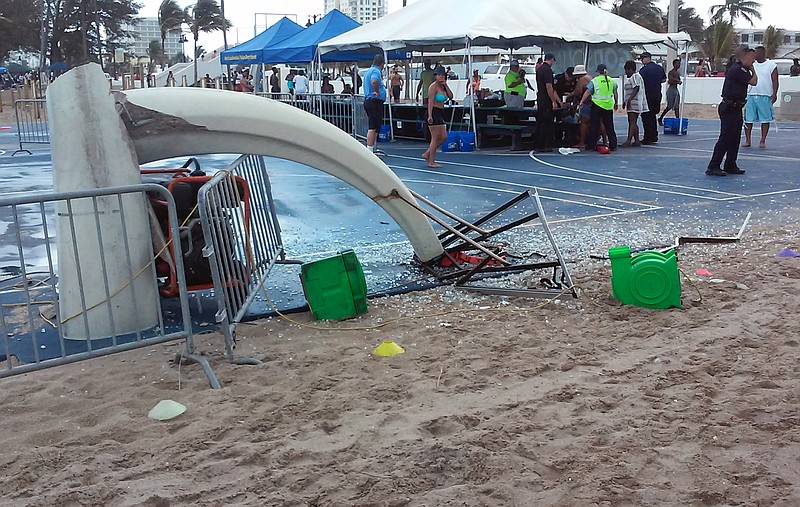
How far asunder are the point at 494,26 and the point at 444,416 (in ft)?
45.5

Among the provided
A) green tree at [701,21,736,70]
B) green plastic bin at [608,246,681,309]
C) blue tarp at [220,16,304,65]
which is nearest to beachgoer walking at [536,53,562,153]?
green plastic bin at [608,246,681,309]

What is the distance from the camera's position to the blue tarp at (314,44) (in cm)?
2259

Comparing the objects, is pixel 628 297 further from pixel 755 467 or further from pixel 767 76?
pixel 767 76

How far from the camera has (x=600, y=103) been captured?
15797 millimetres

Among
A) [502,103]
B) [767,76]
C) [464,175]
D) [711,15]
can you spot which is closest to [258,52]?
[502,103]

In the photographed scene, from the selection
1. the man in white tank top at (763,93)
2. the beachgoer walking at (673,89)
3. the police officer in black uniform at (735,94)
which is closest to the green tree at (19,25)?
the beachgoer walking at (673,89)

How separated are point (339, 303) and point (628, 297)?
226 cm

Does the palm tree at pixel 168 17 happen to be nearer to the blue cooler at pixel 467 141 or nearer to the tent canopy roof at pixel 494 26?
the tent canopy roof at pixel 494 26

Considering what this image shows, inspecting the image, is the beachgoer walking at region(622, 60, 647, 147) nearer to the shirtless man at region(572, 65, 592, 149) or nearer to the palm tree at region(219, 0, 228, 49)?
the shirtless man at region(572, 65, 592, 149)

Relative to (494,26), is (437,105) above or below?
below

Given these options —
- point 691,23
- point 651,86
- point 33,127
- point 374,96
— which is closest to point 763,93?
point 651,86

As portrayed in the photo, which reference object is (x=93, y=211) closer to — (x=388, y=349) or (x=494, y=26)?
(x=388, y=349)

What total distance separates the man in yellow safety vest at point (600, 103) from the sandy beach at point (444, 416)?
1047cm

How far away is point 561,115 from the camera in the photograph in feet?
56.0
